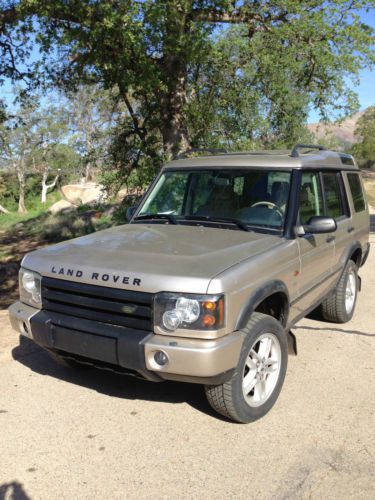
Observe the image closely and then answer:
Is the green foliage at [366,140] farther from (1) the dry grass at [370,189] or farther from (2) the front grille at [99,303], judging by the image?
(2) the front grille at [99,303]

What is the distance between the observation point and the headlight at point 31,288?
3609mm

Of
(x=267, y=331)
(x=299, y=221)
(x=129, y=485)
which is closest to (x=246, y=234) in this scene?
(x=299, y=221)

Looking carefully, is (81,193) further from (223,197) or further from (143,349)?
(143,349)

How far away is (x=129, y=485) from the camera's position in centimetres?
281

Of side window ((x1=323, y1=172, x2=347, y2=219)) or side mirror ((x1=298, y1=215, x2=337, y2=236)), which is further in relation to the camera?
side window ((x1=323, y1=172, x2=347, y2=219))

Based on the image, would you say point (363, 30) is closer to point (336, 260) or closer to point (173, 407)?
point (336, 260)

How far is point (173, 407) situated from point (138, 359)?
2.79ft

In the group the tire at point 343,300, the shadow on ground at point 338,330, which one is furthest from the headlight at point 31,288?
the tire at point 343,300

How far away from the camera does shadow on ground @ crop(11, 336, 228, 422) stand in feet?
12.6

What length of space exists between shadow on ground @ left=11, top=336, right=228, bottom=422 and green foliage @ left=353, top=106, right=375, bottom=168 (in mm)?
51359

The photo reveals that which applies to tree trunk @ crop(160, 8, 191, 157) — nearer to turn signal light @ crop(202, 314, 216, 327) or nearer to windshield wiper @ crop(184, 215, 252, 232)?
windshield wiper @ crop(184, 215, 252, 232)

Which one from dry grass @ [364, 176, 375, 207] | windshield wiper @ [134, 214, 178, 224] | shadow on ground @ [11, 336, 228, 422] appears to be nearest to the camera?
shadow on ground @ [11, 336, 228, 422]

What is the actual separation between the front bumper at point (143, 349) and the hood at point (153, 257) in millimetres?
304

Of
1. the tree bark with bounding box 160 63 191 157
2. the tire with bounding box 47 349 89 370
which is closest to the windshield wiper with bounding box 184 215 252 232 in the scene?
the tire with bounding box 47 349 89 370
